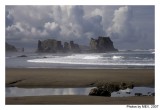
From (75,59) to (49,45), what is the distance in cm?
122

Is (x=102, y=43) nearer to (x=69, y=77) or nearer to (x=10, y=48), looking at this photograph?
(x=69, y=77)

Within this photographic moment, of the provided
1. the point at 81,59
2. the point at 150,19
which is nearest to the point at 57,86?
the point at 81,59

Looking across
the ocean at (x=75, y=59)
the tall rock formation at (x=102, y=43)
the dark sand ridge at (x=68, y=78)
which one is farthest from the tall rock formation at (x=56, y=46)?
the dark sand ridge at (x=68, y=78)

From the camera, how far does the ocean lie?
8.77m

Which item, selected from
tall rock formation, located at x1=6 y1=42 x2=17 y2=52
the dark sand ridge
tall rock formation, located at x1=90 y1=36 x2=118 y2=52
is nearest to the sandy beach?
the dark sand ridge

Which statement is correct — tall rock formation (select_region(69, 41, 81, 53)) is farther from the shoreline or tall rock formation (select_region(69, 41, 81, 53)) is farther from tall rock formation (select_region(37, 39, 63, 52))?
the shoreline

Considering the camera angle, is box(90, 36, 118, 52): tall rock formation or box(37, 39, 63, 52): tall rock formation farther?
box(37, 39, 63, 52): tall rock formation

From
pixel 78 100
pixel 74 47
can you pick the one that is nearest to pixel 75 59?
pixel 74 47

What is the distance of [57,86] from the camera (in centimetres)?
834

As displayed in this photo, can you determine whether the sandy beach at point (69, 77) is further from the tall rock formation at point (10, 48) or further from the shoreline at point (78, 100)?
the tall rock formation at point (10, 48)

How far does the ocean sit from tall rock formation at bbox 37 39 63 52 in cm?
38

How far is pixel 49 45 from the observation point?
8.91 metres

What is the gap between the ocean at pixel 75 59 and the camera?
877 centimetres
